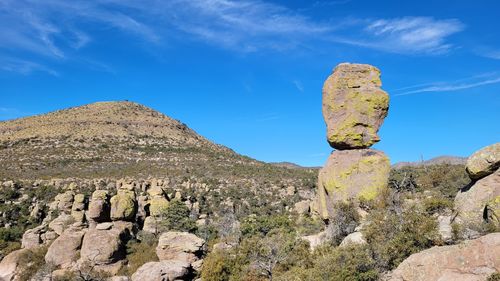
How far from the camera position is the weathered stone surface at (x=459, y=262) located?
43.7ft

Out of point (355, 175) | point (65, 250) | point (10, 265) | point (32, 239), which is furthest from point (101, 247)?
point (355, 175)

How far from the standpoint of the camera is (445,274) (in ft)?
45.3

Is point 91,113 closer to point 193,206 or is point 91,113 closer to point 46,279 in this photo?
point 193,206

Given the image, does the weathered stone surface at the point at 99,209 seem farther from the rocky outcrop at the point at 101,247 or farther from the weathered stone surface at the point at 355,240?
the weathered stone surface at the point at 355,240

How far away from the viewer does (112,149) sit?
8644 cm

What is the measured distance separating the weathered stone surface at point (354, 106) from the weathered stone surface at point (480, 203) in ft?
20.8

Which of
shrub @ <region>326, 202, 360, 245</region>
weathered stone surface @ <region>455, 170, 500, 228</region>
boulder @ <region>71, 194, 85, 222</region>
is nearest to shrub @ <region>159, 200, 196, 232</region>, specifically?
boulder @ <region>71, 194, 85, 222</region>

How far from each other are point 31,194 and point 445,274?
52.1 meters

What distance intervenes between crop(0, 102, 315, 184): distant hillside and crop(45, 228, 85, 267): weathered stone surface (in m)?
36.1

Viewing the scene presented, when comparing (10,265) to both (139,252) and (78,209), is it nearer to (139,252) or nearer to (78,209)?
(78,209)

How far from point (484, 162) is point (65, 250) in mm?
27710

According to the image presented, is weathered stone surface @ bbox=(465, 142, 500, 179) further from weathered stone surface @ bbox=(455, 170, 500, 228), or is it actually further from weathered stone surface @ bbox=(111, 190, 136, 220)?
weathered stone surface @ bbox=(111, 190, 136, 220)

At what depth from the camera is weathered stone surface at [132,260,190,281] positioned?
27.0 m

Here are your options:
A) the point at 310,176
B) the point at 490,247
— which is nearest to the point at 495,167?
the point at 490,247
